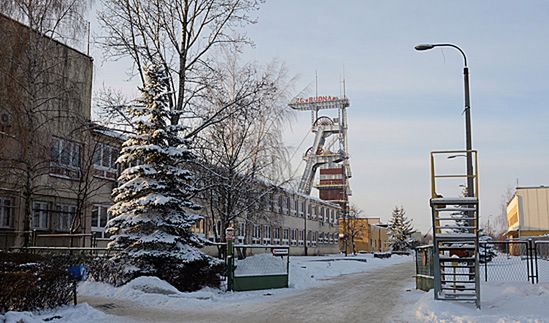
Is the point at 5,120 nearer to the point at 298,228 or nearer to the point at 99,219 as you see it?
the point at 99,219

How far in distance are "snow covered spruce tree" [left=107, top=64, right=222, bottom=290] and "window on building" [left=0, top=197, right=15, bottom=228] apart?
27.3ft

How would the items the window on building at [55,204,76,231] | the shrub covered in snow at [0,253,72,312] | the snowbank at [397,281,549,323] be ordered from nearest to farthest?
the shrub covered in snow at [0,253,72,312], the snowbank at [397,281,549,323], the window on building at [55,204,76,231]

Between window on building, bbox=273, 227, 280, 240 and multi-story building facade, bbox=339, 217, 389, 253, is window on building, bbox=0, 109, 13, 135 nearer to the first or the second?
window on building, bbox=273, 227, 280, 240

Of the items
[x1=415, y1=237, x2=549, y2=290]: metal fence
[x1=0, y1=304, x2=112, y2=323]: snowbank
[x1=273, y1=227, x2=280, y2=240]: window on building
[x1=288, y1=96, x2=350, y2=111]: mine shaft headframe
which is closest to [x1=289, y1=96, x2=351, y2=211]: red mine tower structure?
[x1=288, y1=96, x2=350, y2=111]: mine shaft headframe

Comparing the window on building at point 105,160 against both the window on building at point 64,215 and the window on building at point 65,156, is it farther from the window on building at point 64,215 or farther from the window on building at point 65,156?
the window on building at point 64,215

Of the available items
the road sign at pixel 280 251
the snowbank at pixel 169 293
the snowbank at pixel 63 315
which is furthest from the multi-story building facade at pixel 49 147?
the snowbank at pixel 63 315

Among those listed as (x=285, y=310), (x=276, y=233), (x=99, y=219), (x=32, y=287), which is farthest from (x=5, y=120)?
(x=276, y=233)

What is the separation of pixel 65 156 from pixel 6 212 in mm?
4078

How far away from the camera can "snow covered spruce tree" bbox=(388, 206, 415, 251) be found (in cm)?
9362

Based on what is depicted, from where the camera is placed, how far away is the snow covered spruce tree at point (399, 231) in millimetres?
93625

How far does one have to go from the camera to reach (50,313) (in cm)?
1330

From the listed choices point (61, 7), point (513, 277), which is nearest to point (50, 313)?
point (61, 7)

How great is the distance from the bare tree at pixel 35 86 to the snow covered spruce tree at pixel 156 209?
9.23ft

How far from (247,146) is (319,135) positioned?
229ft
